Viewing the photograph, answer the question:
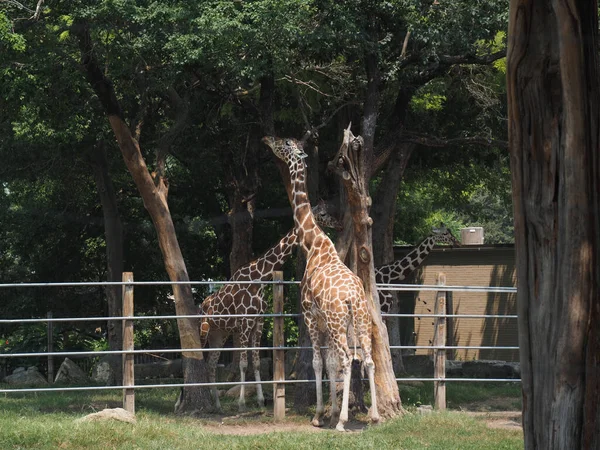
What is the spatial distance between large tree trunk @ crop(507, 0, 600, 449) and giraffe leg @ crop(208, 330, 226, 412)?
891 centimetres

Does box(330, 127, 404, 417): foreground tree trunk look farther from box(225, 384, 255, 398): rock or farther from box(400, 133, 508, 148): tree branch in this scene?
box(400, 133, 508, 148): tree branch

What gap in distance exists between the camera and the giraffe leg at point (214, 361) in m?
12.8

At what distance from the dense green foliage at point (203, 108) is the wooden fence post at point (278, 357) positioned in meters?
2.76

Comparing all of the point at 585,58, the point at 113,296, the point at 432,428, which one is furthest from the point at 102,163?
the point at 585,58

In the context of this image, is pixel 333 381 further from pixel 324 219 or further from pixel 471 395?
pixel 471 395

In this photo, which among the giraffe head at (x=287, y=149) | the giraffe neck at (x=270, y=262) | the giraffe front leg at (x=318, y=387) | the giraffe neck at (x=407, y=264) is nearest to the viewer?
the giraffe front leg at (x=318, y=387)

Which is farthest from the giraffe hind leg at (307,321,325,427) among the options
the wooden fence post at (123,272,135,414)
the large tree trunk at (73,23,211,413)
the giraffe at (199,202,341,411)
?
the wooden fence post at (123,272,135,414)

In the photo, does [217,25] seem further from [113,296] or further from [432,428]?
[113,296]

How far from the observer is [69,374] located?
17.9 m

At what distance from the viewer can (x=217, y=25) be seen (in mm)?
11664

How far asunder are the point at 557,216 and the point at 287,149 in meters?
8.70

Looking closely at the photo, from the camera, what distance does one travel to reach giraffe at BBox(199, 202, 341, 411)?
13305 millimetres

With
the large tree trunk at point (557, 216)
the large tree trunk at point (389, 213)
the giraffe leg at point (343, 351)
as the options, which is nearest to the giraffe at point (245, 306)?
the giraffe leg at point (343, 351)

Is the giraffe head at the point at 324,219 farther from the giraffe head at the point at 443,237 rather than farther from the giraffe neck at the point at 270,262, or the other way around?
the giraffe head at the point at 443,237
